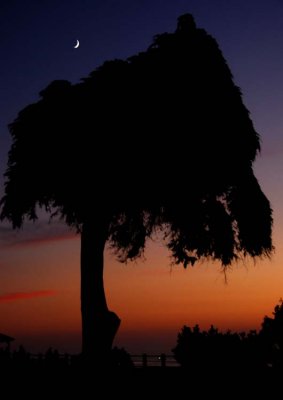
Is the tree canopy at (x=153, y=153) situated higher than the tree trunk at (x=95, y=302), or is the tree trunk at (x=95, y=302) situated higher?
the tree canopy at (x=153, y=153)

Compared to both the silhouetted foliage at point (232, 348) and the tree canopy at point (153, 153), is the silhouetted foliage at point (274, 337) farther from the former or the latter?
the tree canopy at point (153, 153)

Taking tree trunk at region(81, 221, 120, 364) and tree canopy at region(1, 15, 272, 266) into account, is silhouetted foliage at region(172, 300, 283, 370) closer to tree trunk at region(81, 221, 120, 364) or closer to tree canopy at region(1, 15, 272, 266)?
tree trunk at region(81, 221, 120, 364)

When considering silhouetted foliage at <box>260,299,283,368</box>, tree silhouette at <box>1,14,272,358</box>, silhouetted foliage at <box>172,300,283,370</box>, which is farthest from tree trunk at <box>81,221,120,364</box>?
silhouetted foliage at <box>260,299,283,368</box>

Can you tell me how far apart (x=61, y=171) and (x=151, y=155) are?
4.32m

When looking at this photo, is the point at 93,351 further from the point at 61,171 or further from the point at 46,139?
the point at 46,139

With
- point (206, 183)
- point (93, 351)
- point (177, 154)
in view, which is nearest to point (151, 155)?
point (177, 154)

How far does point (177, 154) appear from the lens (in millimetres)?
28031

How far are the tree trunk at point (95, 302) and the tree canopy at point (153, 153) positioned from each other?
1.01 metres

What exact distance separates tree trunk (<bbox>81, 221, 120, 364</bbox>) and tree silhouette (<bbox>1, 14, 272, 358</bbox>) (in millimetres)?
47

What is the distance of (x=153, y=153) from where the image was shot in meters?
27.8

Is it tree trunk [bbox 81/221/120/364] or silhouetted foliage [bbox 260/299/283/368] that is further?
tree trunk [bbox 81/221/120/364]

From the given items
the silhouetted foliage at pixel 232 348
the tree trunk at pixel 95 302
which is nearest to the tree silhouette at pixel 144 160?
the tree trunk at pixel 95 302

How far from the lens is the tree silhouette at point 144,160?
27828 mm

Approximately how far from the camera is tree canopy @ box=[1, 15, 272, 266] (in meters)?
28.0
